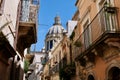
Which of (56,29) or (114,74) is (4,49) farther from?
(56,29)

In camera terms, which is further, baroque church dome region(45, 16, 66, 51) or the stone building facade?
baroque church dome region(45, 16, 66, 51)

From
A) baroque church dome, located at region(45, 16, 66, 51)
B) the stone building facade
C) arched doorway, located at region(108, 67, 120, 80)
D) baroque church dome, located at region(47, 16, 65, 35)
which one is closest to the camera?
the stone building facade

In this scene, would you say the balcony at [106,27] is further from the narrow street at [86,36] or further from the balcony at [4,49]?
the balcony at [4,49]

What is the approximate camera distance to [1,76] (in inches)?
289

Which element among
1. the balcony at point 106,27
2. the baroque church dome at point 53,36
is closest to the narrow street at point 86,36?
the balcony at point 106,27

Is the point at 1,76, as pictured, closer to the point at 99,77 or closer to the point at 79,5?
the point at 99,77

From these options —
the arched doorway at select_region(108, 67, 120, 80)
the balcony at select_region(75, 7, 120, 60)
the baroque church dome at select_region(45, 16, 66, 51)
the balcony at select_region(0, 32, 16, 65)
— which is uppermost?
the baroque church dome at select_region(45, 16, 66, 51)

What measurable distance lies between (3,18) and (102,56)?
4877 millimetres

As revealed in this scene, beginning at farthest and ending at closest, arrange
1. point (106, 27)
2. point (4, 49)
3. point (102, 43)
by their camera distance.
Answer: point (102, 43) → point (106, 27) → point (4, 49)

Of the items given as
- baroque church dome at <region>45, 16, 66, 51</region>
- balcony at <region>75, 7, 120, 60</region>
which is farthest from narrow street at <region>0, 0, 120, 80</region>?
baroque church dome at <region>45, 16, 66, 51</region>

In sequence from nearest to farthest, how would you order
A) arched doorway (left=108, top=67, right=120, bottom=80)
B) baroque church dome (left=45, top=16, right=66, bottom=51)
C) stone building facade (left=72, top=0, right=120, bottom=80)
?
stone building facade (left=72, top=0, right=120, bottom=80), arched doorway (left=108, top=67, right=120, bottom=80), baroque church dome (left=45, top=16, right=66, bottom=51)

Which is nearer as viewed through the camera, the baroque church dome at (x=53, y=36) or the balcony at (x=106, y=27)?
the balcony at (x=106, y=27)

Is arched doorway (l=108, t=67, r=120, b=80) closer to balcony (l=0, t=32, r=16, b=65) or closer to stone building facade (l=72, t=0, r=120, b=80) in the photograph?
stone building facade (l=72, t=0, r=120, b=80)

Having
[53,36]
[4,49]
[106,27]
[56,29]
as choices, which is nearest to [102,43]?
[106,27]
